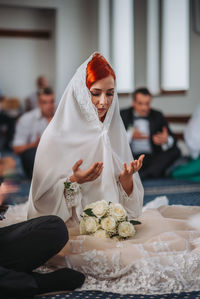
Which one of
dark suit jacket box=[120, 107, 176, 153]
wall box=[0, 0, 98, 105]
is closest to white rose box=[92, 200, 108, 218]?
dark suit jacket box=[120, 107, 176, 153]

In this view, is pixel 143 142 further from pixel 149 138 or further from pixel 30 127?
pixel 30 127

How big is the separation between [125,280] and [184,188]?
9.60ft

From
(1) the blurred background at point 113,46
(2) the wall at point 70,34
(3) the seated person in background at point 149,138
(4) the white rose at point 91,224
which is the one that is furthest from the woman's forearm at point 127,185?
(2) the wall at point 70,34

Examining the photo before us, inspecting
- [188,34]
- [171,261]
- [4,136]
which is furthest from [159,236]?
[4,136]

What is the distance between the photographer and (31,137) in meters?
6.00

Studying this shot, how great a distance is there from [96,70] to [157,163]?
3.50 metres

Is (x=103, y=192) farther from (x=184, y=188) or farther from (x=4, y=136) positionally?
(x=4, y=136)

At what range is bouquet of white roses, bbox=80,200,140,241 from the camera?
2.36 m

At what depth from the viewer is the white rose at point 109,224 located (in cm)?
235

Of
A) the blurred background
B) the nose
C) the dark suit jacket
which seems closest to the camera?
the nose

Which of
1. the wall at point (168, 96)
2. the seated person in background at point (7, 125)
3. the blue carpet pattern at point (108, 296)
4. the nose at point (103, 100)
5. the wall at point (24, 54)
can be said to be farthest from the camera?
the wall at point (24, 54)

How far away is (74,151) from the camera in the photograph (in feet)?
8.50

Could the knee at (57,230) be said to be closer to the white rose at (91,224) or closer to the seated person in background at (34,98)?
the white rose at (91,224)

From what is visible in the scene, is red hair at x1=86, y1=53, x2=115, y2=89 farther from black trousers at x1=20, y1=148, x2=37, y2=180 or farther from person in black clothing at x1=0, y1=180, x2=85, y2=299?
black trousers at x1=20, y1=148, x2=37, y2=180
